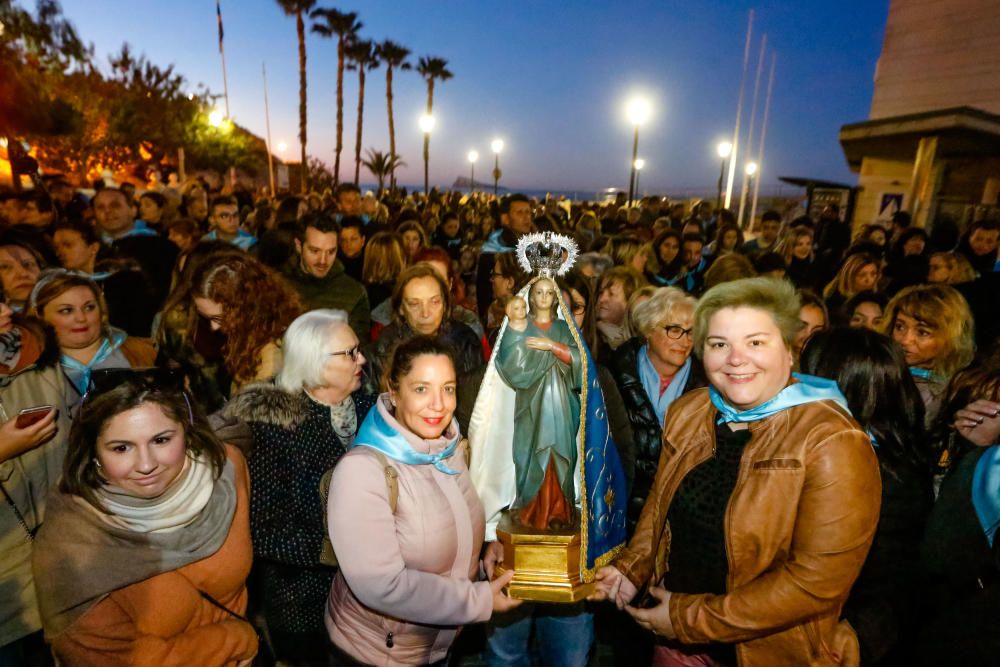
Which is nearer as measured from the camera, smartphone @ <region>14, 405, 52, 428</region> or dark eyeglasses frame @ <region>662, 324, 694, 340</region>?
smartphone @ <region>14, 405, 52, 428</region>

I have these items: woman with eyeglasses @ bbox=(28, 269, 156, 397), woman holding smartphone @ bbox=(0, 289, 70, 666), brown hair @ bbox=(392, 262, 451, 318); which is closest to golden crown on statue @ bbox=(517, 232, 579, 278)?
brown hair @ bbox=(392, 262, 451, 318)

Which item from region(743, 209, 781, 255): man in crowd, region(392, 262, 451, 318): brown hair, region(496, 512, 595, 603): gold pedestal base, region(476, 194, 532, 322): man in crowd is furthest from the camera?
region(743, 209, 781, 255): man in crowd

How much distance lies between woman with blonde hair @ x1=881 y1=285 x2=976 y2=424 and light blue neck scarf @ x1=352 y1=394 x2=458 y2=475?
3374 mm

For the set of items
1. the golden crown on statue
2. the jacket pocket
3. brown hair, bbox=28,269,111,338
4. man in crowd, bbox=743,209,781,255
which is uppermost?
man in crowd, bbox=743,209,781,255

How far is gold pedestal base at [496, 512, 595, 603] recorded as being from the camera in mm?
2705

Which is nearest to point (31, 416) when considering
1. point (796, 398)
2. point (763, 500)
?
point (763, 500)

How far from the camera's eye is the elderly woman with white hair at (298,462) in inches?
101

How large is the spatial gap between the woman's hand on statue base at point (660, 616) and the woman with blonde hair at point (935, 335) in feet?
8.28

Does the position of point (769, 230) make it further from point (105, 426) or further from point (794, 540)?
point (105, 426)

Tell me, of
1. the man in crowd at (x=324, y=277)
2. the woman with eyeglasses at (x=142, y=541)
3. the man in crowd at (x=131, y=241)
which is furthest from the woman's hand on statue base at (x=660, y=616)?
the man in crowd at (x=131, y=241)

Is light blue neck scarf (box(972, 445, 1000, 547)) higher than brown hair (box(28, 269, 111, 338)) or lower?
lower

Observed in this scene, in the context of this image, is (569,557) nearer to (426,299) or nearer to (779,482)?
(779,482)

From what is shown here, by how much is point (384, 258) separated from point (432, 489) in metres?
4.14

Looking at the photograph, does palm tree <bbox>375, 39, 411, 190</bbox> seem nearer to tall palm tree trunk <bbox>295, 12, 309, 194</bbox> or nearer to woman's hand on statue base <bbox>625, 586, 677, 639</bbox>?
tall palm tree trunk <bbox>295, 12, 309, 194</bbox>
